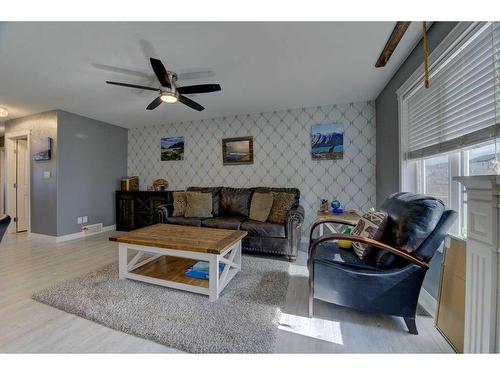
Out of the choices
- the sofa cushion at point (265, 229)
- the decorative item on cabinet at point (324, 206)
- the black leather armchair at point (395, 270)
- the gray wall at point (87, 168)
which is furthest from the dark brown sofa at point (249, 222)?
the gray wall at point (87, 168)

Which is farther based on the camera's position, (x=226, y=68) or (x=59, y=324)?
(x=226, y=68)

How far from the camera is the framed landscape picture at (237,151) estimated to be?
12.7 ft

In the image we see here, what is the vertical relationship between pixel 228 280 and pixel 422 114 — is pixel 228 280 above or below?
below

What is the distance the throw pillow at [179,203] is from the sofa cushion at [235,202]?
65cm

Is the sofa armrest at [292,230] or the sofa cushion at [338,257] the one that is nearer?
the sofa cushion at [338,257]

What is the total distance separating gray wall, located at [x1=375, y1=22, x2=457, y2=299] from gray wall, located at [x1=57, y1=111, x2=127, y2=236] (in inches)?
206

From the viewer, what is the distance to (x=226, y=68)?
2.31 metres

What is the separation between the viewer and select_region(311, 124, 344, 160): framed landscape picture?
134 inches

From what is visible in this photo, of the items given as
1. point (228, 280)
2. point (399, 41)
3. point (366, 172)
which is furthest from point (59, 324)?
point (366, 172)

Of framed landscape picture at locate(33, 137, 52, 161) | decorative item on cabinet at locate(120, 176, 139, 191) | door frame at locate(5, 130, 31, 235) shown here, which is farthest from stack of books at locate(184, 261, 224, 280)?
door frame at locate(5, 130, 31, 235)

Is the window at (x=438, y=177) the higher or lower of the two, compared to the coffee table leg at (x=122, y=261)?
higher

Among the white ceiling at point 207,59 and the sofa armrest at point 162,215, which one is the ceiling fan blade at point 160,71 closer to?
the white ceiling at point 207,59

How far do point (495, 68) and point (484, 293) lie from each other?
119cm
